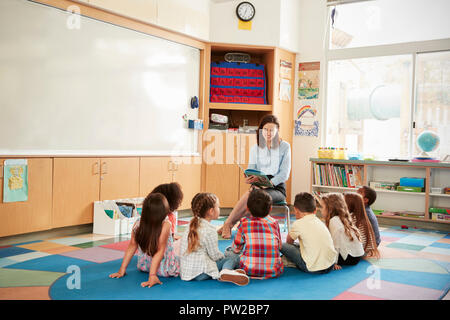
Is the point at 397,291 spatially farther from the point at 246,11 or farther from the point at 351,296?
the point at 246,11

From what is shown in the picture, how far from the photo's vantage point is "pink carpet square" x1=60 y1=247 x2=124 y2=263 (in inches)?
128

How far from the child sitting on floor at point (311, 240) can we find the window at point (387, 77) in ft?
9.80

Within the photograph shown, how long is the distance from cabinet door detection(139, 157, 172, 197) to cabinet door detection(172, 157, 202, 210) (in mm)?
156

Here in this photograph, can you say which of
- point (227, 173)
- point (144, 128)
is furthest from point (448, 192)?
point (144, 128)

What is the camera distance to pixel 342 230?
3.10 meters

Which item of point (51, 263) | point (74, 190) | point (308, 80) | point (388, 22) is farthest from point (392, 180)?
point (51, 263)

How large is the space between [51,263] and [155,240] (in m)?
0.93

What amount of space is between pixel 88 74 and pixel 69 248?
5.65 feet

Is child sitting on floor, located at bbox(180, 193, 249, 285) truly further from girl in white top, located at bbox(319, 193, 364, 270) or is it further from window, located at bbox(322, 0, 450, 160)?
window, located at bbox(322, 0, 450, 160)

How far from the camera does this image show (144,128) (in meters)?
4.95

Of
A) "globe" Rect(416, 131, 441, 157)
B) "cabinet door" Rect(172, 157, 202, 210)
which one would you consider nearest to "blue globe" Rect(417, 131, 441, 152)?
"globe" Rect(416, 131, 441, 157)

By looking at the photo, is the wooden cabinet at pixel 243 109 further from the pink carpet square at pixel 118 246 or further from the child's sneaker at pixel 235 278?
the child's sneaker at pixel 235 278

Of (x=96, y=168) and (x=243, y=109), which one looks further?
(x=243, y=109)
